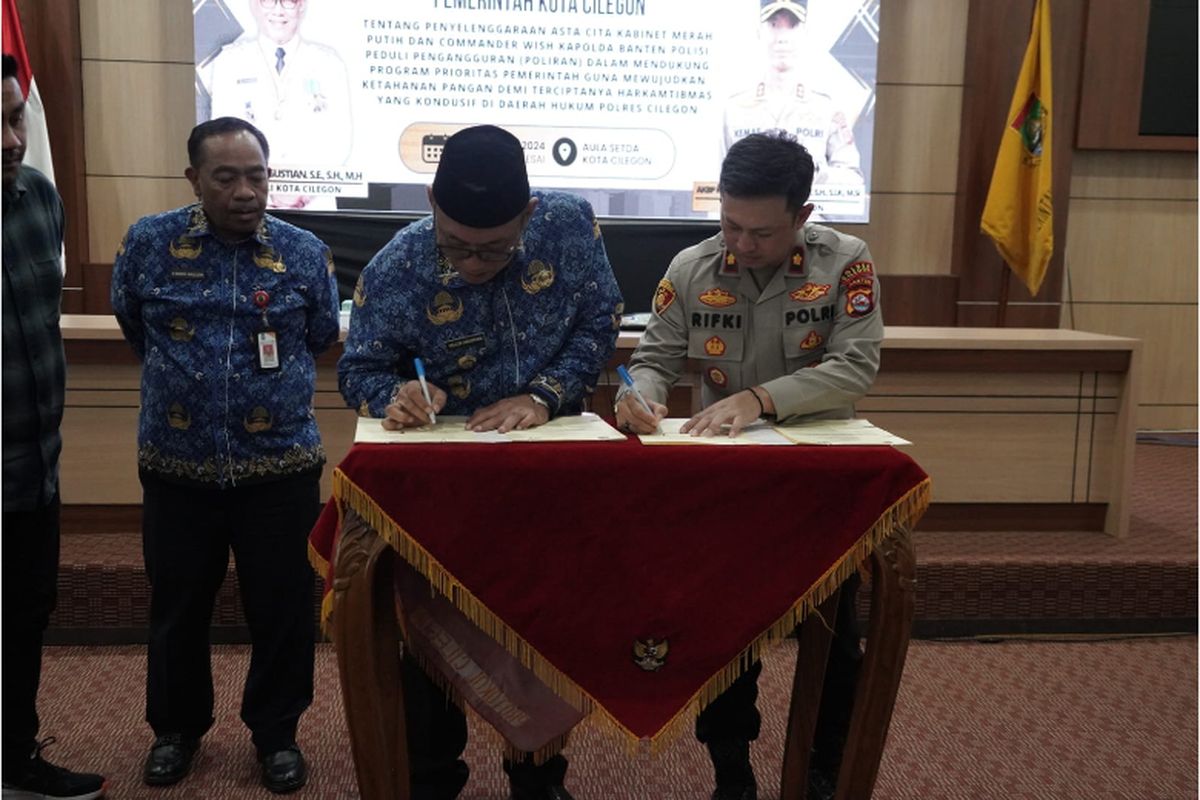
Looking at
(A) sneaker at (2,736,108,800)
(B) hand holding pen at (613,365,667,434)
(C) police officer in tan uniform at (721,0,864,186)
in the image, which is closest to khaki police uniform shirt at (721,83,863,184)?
(C) police officer in tan uniform at (721,0,864,186)

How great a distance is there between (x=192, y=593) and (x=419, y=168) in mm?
3002

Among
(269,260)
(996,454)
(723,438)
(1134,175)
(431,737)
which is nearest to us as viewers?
(723,438)

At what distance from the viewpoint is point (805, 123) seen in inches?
192

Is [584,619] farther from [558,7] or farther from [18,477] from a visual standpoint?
[558,7]

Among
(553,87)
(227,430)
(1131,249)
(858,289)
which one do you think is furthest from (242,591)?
(1131,249)

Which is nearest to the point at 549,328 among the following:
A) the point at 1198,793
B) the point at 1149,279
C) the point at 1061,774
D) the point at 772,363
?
the point at 772,363

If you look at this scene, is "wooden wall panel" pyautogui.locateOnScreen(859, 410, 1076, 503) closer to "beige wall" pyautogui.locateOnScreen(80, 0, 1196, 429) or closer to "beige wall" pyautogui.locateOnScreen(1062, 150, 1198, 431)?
"beige wall" pyautogui.locateOnScreen(80, 0, 1196, 429)

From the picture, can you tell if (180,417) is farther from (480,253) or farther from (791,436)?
(791,436)

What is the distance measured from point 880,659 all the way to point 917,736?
0.93 m

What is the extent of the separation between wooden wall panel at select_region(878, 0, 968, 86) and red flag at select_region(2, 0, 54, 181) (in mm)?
3774

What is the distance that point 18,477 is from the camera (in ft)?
5.99

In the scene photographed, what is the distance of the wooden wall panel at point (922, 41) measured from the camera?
5027 millimetres

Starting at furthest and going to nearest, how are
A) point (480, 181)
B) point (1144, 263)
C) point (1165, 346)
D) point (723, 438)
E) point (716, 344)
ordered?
point (1165, 346) → point (1144, 263) → point (716, 344) → point (723, 438) → point (480, 181)

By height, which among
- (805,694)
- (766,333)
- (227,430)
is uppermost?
(766,333)
